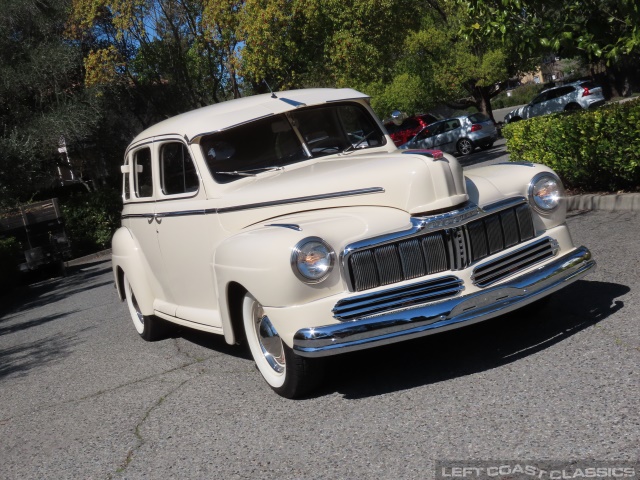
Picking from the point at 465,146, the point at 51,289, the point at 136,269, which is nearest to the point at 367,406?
the point at 136,269

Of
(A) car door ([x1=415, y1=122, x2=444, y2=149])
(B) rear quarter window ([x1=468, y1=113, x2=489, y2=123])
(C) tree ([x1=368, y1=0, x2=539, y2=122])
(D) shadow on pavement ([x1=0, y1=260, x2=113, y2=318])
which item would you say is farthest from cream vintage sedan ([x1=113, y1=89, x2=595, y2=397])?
(C) tree ([x1=368, y1=0, x2=539, y2=122])

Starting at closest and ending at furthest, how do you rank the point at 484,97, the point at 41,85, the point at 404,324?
the point at 404,324 < the point at 41,85 < the point at 484,97

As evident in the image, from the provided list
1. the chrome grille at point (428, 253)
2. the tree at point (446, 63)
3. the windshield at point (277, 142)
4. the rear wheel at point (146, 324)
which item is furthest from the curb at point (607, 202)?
the tree at point (446, 63)

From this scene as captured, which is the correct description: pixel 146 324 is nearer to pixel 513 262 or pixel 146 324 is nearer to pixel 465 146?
pixel 513 262

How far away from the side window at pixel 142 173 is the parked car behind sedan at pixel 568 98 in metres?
25.8

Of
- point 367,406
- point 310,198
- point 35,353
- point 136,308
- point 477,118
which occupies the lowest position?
point 35,353

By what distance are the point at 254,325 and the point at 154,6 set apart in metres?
22.2

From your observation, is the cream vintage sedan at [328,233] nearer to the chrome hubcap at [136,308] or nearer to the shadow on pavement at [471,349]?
the shadow on pavement at [471,349]

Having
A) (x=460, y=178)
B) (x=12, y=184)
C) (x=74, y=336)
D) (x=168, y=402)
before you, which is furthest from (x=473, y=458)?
(x=12, y=184)

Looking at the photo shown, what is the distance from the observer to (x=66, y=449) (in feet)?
17.0

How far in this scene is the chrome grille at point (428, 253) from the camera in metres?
4.87

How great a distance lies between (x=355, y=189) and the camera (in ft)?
17.5

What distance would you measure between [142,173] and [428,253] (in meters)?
3.21

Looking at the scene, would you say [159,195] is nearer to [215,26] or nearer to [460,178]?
[460,178]
